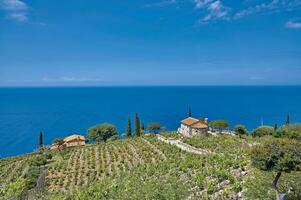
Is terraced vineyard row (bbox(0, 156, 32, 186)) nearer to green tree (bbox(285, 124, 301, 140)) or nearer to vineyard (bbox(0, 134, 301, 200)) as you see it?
vineyard (bbox(0, 134, 301, 200))

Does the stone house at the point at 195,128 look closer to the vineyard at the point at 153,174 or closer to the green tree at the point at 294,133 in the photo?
the vineyard at the point at 153,174

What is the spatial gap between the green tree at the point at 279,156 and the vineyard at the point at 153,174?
154 centimetres

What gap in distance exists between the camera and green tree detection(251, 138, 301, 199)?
442 inches

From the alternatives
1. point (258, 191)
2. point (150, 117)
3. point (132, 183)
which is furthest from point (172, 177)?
point (150, 117)

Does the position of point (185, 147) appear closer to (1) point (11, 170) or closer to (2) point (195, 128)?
(2) point (195, 128)

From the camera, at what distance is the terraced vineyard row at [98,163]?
88.6 ft

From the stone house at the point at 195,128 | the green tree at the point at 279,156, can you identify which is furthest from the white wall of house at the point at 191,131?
the green tree at the point at 279,156

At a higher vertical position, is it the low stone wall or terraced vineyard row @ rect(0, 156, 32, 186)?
the low stone wall

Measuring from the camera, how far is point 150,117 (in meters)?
129

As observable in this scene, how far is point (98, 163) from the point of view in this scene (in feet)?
106

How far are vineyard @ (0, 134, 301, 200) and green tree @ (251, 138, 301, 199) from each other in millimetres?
1537

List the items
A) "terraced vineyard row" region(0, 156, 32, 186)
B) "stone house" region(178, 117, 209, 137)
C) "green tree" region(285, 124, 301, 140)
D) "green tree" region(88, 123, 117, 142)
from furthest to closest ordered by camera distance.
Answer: "green tree" region(88, 123, 117, 142) < "stone house" region(178, 117, 209, 137) < "green tree" region(285, 124, 301, 140) < "terraced vineyard row" region(0, 156, 32, 186)

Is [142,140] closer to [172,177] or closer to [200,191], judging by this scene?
[172,177]

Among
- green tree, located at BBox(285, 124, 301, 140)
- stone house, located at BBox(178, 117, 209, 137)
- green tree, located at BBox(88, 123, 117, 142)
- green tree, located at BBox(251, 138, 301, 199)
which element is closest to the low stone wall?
stone house, located at BBox(178, 117, 209, 137)
